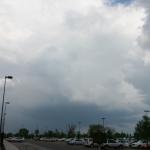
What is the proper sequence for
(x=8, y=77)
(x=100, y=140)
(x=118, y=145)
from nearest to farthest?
(x=8, y=77)
(x=100, y=140)
(x=118, y=145)

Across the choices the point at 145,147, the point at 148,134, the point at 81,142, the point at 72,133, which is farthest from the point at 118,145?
the point at 72,133

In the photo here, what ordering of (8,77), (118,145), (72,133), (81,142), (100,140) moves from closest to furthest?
(8,77), (100,140), (118,145), (81,142), (72,133)

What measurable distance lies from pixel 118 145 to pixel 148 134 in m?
18.4

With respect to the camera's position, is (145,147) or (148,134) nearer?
(145,147)

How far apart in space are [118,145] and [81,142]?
29.4 metres

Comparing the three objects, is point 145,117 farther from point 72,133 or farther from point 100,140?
point 72,133

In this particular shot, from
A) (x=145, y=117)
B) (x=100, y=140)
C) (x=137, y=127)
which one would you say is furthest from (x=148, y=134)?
(x=100, y=140)

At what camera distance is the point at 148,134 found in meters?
99.0

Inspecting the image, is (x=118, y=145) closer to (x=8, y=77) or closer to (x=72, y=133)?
(x=8, y=77)

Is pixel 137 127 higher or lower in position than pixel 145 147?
higher

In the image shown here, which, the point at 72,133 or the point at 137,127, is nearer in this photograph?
the point at 137,127

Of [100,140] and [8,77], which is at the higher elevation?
[8,77]

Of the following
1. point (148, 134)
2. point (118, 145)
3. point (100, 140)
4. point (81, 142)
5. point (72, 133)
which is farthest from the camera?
point (72, 133)

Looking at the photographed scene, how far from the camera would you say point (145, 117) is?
343 feet
